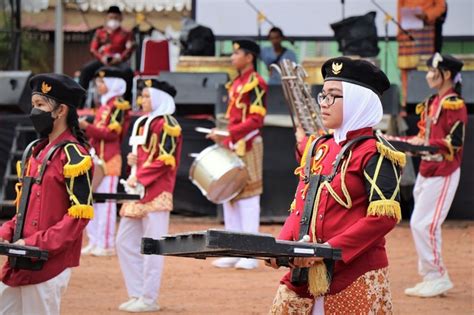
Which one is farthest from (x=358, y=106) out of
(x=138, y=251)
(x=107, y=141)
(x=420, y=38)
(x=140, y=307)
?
(x=420, y=38)

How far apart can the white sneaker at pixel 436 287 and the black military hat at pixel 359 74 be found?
5147 mm

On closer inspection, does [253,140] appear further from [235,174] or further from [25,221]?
[25,221]

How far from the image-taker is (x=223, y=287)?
10719 millimetres

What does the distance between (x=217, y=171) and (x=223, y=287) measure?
3.73 ft

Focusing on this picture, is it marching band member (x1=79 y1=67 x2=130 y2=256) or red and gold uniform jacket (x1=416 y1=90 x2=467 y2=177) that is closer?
red and gold uniform jacket (x1=416 y1=90 x2=467 y2=177)

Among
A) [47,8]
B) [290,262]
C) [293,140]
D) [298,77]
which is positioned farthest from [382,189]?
[47,8]

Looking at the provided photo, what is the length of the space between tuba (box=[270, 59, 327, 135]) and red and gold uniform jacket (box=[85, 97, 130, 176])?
11.0ft

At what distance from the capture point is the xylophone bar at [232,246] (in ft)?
14.9

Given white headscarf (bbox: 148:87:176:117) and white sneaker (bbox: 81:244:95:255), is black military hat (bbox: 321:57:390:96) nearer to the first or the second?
white headscarf (bbox: 148:87:176:117)

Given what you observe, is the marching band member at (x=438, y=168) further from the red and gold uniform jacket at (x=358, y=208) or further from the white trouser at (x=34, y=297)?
the red and gold uniform jacket at (x=358, y=208)

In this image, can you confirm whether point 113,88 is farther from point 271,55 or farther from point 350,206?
point 350,206

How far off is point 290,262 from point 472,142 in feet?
33.1

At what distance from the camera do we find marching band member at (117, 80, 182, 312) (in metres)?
9.27

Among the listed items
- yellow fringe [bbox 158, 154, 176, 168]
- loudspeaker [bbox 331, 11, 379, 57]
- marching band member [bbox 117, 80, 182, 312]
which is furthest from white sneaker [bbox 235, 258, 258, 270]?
loudspeaker [bbox 331, 11, 379, 57]
